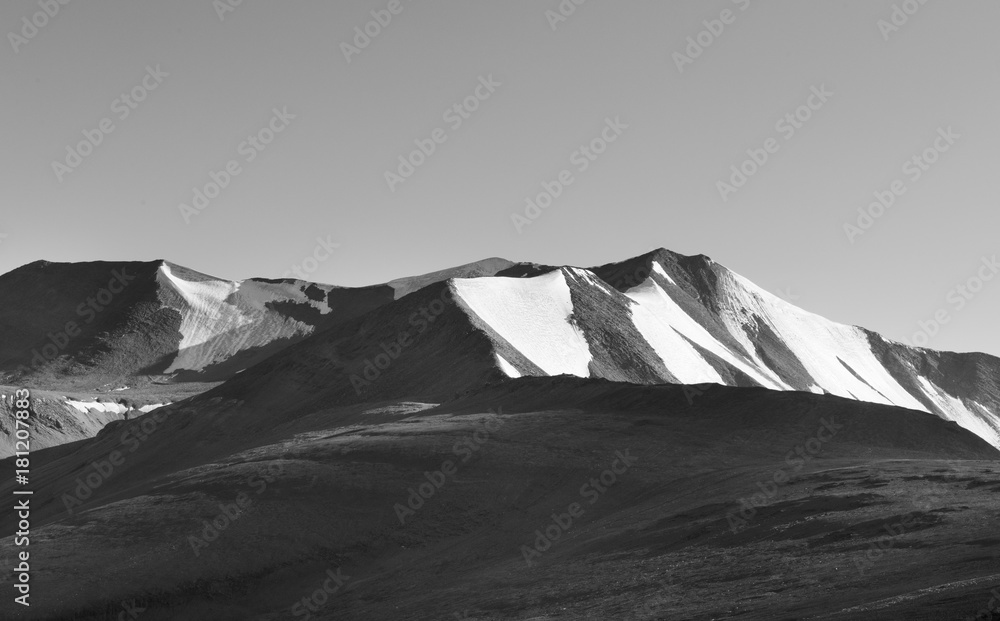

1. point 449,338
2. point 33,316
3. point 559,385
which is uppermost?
point 33,316

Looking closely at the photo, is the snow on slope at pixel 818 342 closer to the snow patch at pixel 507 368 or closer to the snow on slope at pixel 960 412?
the snow on slope at pixel 960 412

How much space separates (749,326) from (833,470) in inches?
3693

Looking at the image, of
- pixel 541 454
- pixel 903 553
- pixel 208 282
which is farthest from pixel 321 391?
pixel 208 282

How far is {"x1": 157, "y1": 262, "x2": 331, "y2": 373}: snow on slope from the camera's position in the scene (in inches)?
6112

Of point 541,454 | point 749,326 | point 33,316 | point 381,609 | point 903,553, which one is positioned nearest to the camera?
point 903,553

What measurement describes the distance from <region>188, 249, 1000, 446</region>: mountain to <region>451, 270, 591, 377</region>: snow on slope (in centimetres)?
17

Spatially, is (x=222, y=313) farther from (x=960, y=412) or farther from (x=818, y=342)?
(x=960, y=412)

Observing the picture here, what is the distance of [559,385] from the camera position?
221 ft

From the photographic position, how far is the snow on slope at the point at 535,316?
8938cm

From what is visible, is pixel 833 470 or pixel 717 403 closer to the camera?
pixel 833 470

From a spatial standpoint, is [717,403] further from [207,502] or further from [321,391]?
[321,391]

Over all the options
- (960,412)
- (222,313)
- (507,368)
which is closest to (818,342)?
(960,412)

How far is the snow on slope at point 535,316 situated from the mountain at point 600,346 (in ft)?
0.56

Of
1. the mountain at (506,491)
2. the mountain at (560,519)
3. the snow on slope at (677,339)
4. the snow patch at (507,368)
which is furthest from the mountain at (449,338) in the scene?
the mountain at (560,519)
